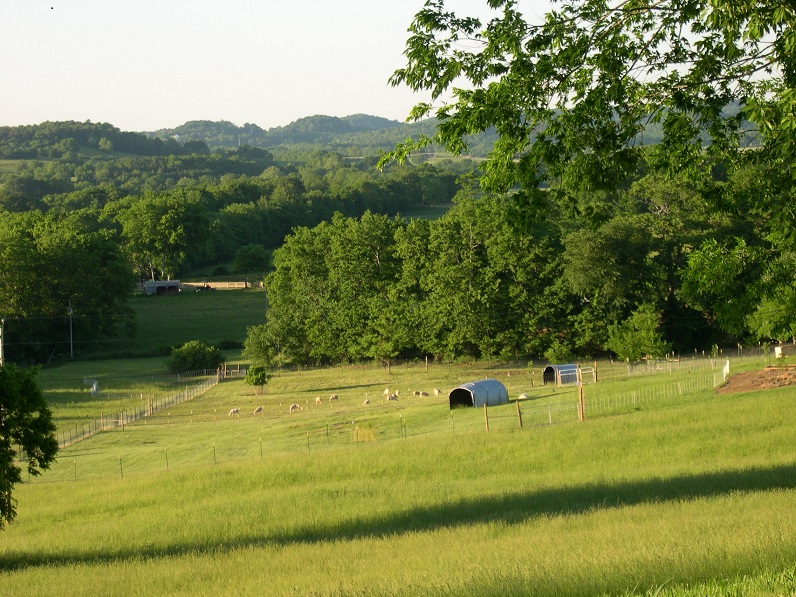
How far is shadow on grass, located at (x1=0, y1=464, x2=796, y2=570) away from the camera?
20.5 meters

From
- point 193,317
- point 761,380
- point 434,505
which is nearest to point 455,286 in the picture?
point 761,380

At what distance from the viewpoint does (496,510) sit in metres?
22.1

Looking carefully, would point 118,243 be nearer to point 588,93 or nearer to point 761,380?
point 761,380

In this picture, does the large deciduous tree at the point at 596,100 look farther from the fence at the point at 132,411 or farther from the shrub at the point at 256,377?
the shrub at the point at 256,377

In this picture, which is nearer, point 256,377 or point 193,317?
point 256,377

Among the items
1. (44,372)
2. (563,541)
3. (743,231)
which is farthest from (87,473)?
(743,231)

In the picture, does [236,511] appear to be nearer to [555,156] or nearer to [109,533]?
[109,533]

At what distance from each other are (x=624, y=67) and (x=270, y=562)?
9953mm

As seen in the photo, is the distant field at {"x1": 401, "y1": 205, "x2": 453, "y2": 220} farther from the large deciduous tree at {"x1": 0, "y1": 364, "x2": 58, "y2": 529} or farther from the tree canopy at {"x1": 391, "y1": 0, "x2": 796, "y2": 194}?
the tree canopy at {"x1": 391, "y1": 0, "x2": 796, "y2": 194}

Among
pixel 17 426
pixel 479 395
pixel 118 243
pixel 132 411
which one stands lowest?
pixel 132 411

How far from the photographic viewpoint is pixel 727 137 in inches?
571

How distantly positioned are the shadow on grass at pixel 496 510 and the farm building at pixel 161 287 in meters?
104

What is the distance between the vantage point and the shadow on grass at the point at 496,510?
20484 millimetres

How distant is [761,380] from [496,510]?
2401 centimetres
